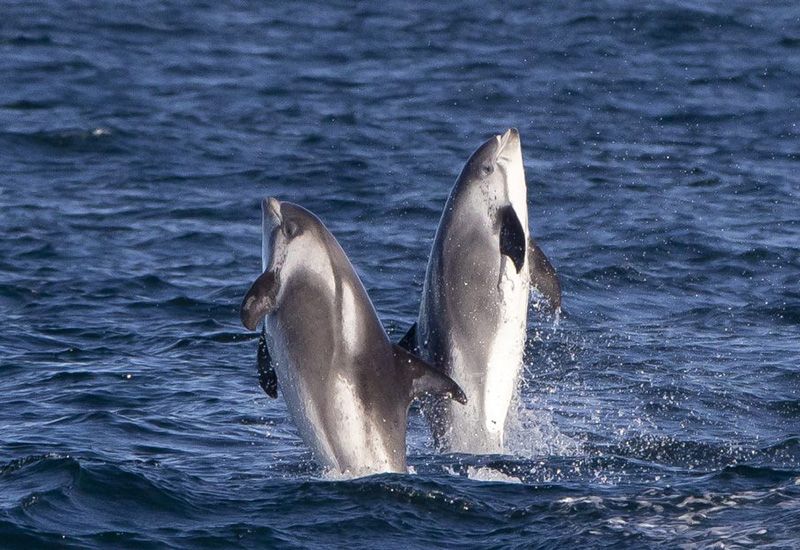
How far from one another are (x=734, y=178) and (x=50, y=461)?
15106 millimetres

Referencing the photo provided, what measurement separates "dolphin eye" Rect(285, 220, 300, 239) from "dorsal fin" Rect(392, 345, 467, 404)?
4.31ft

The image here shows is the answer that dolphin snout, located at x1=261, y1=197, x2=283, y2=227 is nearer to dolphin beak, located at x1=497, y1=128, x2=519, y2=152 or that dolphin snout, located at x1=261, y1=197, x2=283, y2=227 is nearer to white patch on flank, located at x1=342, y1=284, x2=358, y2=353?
white patch on flank, located at x1=342, y1=284, x2=358, y2=353

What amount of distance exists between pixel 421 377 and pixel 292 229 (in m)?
1.63

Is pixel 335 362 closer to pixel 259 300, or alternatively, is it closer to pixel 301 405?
pixel 301 405

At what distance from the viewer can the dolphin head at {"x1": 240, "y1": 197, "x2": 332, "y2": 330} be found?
13195mm

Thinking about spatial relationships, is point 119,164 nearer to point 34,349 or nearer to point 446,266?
point 34,349

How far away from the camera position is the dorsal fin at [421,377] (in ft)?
42.7

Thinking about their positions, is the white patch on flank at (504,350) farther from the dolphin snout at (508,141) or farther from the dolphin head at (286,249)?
the dolphin head at (286,249)

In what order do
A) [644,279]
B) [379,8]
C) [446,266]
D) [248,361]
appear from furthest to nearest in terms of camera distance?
[379,8]
[644,279]
[248,361]
[446,266]

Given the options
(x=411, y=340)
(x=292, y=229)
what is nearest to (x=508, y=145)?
(x=411, y=340)

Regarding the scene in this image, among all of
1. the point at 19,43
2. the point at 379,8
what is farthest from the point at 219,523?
the point at 379,8

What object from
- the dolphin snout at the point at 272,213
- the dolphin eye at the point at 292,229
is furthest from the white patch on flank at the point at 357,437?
the dolphin snout at the point at 272,213

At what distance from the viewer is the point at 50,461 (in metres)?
13.8

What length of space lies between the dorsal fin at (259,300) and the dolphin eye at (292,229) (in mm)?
360
